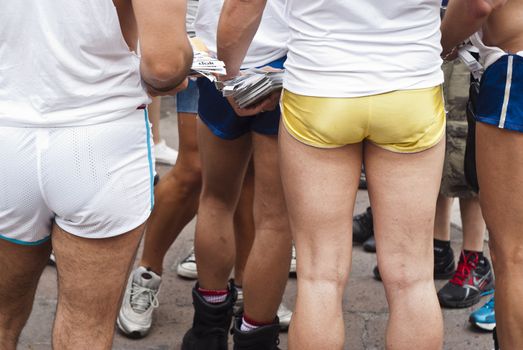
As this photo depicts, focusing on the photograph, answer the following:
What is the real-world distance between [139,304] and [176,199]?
47 cm

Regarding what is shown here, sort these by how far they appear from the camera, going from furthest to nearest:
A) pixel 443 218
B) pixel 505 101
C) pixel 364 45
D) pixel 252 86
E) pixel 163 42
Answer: pixel 443 218 < pixel 252 86 < pixel 505 101 < pixel 364 45 < pixel 163 42

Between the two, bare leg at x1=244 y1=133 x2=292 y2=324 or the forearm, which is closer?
the forearm

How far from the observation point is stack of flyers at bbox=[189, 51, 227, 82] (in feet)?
9.85

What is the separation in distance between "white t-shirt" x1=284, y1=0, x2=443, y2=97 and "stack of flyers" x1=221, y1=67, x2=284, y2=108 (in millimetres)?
308

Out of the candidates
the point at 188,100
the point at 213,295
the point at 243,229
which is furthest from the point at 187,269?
the point at 188,100

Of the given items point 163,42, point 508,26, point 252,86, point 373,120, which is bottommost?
point 252,86

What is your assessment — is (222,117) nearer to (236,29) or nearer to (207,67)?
(236,29)

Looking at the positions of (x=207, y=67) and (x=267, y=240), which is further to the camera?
(x=267, y=240)

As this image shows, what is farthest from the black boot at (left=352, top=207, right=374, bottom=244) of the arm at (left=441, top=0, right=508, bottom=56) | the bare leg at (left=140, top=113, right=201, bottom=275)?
the arm at (left=441, top=0, right=508, bottom=56)

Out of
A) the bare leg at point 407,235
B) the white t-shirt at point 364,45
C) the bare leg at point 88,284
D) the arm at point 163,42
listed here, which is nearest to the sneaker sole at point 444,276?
the bare leg at point 407,235

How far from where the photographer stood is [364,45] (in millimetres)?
2898

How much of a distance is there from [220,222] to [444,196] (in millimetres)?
1245

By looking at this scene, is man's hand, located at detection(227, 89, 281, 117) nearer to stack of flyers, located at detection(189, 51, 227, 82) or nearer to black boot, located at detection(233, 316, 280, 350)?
stack of flyers, located at detection(189, 51, 227, 82)

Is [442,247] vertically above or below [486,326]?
below
